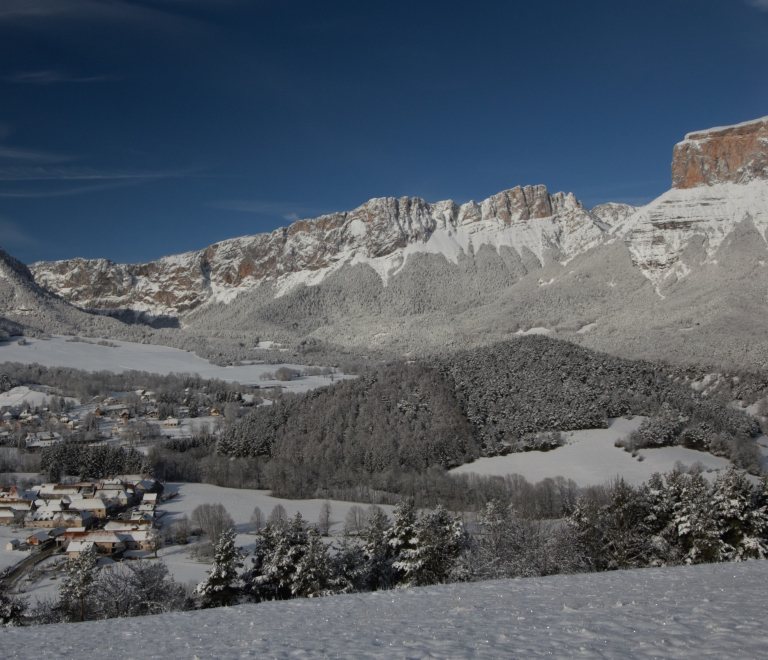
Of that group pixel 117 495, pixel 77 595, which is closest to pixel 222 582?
pixel 77 595

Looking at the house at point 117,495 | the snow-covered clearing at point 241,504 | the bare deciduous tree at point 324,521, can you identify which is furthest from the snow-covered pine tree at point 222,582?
the house at point 117,495

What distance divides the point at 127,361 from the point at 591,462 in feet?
478

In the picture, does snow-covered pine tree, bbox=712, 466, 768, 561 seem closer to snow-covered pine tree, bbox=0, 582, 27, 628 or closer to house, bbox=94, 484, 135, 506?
snow-covered pine tree, bbox=0, 582, 27, 628

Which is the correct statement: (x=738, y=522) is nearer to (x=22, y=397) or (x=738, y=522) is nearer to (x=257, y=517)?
(x=257, y=517)

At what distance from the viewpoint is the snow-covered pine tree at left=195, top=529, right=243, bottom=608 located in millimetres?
24078

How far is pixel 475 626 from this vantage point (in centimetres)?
1134

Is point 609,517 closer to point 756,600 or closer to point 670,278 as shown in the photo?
point 756,600

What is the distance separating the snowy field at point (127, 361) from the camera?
5920 inches

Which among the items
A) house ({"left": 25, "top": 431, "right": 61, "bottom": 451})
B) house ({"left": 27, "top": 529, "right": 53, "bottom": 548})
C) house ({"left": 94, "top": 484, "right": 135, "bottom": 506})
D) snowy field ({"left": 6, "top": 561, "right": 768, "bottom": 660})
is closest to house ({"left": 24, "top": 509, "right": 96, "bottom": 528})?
house ({"left": 27, "top": 529, "right": 53, "bottom": 548})

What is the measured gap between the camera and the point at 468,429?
73.2 metres

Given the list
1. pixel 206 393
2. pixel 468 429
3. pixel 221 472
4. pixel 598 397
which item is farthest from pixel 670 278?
pixel 221 472

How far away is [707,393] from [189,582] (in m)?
91.9

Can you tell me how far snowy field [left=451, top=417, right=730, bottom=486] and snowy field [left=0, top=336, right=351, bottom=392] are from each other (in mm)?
74516

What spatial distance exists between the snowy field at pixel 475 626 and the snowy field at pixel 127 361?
11913 cm
